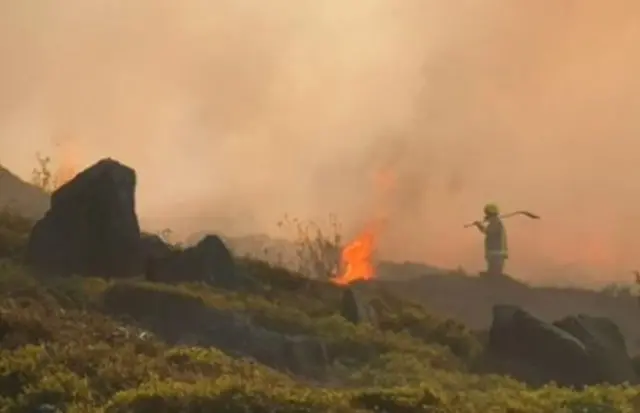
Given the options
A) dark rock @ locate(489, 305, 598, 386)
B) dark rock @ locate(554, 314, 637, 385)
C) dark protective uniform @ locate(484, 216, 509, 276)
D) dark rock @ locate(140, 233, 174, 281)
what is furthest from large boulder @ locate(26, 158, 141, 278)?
dark protective uniform @ locate(484, 216, 509, 276)

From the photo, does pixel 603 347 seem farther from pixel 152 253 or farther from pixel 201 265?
pixel 152 253

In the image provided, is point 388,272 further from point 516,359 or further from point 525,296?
point 516,359

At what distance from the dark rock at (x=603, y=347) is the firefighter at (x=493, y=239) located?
10720 millimetres

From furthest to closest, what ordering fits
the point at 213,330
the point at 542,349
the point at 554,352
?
the point at 542,349 < the point at 554,352 < the point at 213,330

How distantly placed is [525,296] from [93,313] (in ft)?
80.4

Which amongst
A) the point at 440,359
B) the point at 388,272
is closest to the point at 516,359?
the point at 440,359

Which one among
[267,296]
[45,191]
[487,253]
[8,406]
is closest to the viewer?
[8,406]

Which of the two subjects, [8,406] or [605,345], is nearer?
[8,406]

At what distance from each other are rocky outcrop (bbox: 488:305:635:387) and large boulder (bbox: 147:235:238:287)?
8461 millimetres

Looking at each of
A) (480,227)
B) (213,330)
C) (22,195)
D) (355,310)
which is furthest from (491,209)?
(22,195)

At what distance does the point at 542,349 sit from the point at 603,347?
226 centimetres

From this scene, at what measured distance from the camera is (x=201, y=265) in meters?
28.8

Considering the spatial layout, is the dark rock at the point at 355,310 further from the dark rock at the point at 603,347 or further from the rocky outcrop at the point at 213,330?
the dark rock at the point at 603,347

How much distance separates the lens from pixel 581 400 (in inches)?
691
